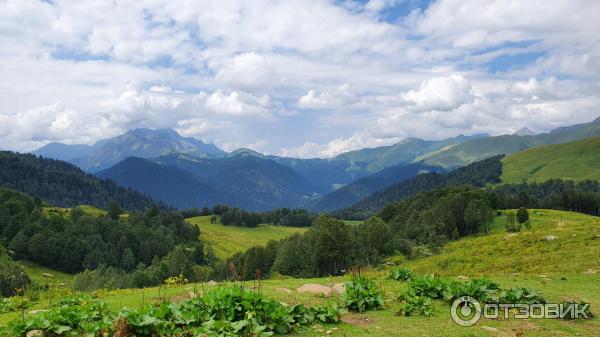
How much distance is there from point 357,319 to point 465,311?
4.77 m

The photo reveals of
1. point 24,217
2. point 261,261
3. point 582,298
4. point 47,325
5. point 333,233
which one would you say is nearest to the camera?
point 47,325

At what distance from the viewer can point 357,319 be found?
53.5 feet

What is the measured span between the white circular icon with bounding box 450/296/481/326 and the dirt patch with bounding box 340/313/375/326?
346 cm

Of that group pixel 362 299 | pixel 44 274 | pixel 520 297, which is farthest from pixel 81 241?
pixel 520 297

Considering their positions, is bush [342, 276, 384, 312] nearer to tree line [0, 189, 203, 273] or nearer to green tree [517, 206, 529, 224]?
green tree [517, 206, 529, 224]

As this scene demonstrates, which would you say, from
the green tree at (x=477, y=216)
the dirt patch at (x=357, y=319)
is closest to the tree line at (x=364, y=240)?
the green tree at (x=477, y=216)

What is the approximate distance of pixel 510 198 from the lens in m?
168

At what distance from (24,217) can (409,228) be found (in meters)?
148

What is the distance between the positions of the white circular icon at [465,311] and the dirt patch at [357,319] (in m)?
3.46

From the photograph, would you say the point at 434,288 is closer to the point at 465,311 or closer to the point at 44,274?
the point at 465,311

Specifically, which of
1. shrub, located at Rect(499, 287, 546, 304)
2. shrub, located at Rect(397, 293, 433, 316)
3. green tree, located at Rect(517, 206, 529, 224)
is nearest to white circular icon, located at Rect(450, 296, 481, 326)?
shrub, located at Rect(397, 293, 433, 316)

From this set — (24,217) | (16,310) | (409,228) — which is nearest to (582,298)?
(16,310)

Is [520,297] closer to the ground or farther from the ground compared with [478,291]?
closer to the ground

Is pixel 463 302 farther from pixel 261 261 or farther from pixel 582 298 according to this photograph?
pixel 261 261
